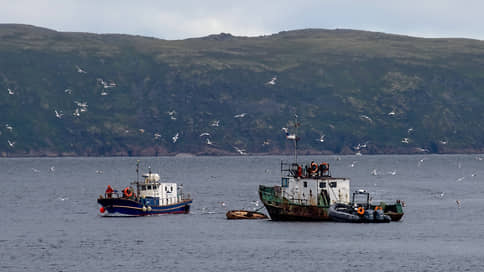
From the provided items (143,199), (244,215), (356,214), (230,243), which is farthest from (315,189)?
(143,199)

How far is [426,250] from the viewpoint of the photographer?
9038cm

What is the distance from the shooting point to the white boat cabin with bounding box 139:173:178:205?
11981 centimetres

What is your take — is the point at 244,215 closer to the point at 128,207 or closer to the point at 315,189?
the point at 128,207

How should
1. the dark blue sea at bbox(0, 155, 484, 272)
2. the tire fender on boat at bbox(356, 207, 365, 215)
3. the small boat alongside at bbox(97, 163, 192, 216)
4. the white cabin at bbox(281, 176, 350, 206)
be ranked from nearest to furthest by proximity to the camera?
1. the dark blue sea at bbox(0, 155, 484, 272)
2. the white cabin at bbox(281, 176, 350, 206)
3. the tire fender on boat at bbox(356, 207, 365, 215)
4. the small boat alongside at bbox(97, 163, 192, 216)

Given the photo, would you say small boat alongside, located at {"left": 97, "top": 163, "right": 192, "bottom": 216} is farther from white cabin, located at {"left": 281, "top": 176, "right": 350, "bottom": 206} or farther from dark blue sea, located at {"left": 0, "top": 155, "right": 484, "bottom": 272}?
white cabin, located at {"left": 281, "top": 176, "right": 350, "bottom": 206}

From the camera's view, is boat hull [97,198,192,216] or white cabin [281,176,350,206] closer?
white cabin [281,176,350,206]

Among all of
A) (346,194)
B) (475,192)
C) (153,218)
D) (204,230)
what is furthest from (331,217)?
(475,192)

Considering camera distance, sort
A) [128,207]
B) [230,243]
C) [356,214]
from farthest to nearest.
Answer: [128,207]
[356,214]
[230,243]

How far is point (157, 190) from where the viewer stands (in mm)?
121062

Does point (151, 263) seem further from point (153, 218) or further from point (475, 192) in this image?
point (475, 192)

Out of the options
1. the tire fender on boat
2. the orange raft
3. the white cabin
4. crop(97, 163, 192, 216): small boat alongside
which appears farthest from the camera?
crop(97, 163, 192, 216): small boat alongside

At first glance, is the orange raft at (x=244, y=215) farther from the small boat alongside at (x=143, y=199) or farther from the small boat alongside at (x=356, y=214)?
the small boat alongside at (x=356, y=214)

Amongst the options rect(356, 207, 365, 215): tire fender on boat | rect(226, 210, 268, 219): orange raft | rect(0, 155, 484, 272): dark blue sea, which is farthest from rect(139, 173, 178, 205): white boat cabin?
rect(356, 207, 365, 215): tire fender on boat

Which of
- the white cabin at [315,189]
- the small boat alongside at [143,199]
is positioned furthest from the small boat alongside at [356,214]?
the small boat alongside at [143,199]
